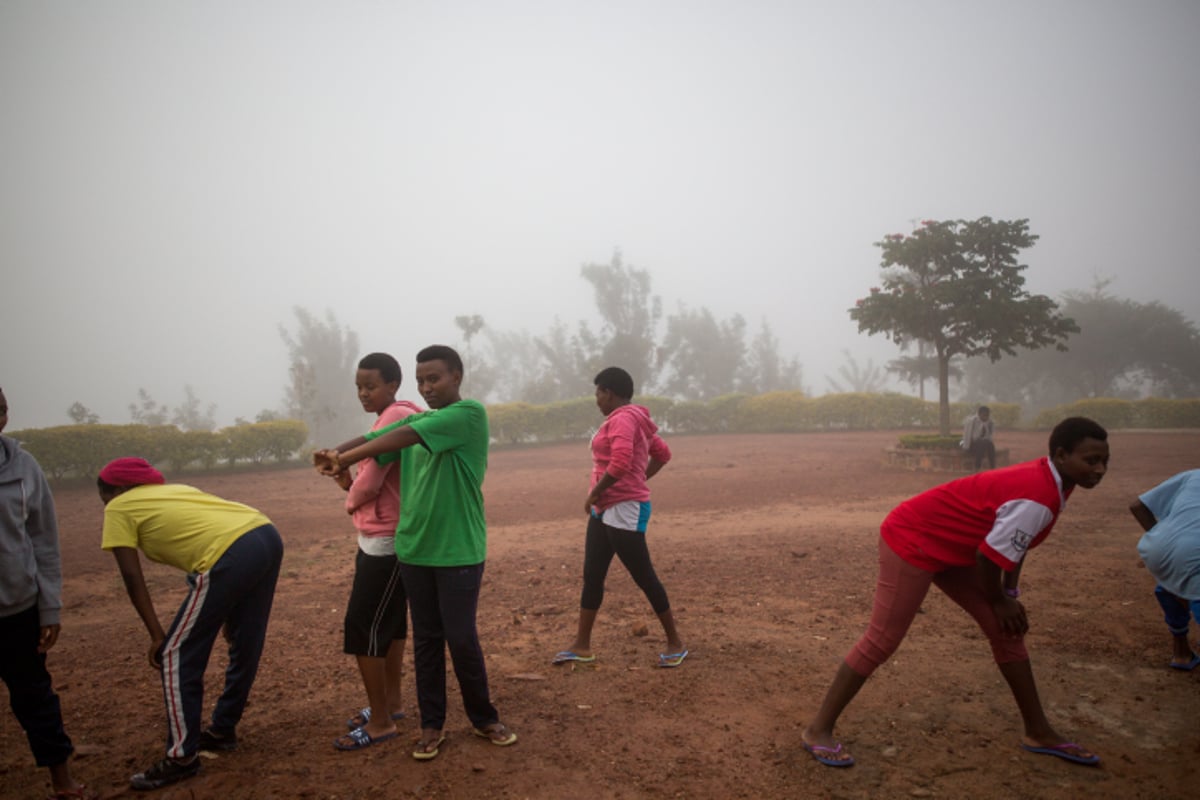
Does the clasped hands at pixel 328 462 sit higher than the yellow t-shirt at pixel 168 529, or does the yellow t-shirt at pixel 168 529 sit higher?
the clasped hands at pixel 328 462

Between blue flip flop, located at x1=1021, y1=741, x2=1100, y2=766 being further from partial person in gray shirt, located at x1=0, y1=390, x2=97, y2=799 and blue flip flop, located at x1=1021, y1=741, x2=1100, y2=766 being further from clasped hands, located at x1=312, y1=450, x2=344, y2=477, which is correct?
partial person in gray shirt, located at x1=0, y1=390, x2=97, y2=799

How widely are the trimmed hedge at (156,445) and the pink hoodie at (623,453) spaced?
62.5ft

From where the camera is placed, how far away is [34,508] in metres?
2.77

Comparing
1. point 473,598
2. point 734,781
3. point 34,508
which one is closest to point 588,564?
point 473,598

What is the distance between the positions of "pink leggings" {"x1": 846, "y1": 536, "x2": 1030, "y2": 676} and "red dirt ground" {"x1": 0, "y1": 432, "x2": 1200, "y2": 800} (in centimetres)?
48

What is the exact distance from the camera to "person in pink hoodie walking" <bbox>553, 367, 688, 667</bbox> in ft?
13.5

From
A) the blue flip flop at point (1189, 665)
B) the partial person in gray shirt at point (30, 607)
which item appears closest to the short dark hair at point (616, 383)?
the partial person in gray shirt at point (30, 607)

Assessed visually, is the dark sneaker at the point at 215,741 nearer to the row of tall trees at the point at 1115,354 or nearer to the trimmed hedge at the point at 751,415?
the trimmed hedge at the point at 751,415

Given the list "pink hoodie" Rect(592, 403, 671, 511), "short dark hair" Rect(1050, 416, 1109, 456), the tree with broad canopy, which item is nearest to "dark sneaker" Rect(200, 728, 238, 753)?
"pink hoodie" Rect(592, 403, 671, 511)

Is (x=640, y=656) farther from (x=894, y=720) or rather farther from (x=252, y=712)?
(x=252, y=712)

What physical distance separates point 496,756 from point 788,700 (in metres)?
1.60

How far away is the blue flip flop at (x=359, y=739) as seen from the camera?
3.18 meters

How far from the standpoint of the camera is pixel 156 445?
798 inches

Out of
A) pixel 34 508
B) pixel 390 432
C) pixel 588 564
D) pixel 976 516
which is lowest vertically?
pixel 588 564
